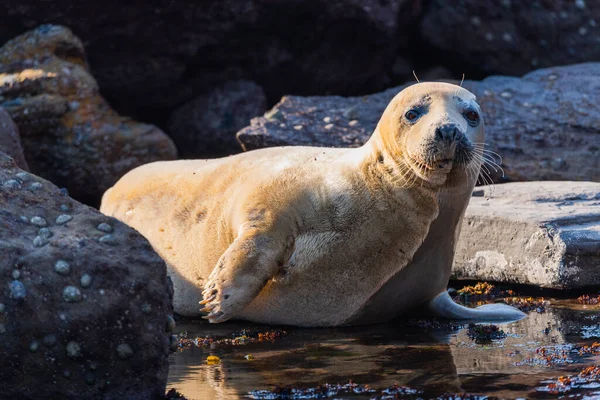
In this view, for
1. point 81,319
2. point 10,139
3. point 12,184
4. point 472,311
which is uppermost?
point 12,184

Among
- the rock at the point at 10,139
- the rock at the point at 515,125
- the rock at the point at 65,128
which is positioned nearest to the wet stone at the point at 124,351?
the rock at the point at 10,139

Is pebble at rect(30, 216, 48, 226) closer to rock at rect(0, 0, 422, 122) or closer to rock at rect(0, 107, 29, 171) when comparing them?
Answer: rock at rect(0, 107, 29, 171)

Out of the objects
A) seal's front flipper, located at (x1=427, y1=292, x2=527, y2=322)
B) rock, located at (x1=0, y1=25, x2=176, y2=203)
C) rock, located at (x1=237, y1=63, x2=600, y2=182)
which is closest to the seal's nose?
seal's front flipper, located at (x1=427, y1=292, x2=527, y2=322)

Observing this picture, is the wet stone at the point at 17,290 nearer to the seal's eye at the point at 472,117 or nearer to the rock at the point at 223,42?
the seal's eye at the point at 472,117

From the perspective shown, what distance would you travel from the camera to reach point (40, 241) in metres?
3.98

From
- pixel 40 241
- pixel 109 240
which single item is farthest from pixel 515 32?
pixel 40 241

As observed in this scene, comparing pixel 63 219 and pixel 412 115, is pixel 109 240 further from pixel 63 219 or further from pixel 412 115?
pixel 412 115

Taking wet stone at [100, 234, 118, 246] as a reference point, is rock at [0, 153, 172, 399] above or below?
below

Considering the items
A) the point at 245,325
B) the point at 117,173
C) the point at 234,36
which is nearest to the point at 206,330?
the point at 245,325

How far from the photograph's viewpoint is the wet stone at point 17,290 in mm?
3814

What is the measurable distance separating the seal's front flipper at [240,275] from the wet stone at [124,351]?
4.81 feet

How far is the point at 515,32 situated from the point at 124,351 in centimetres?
840

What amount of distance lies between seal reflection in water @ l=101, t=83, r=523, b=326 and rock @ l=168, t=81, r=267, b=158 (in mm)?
4579

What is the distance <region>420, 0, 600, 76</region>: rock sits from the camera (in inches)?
446
